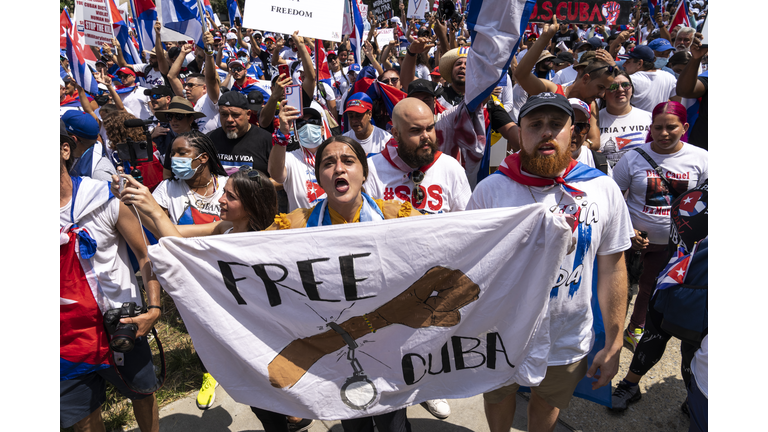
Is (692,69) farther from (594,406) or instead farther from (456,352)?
(456,352)

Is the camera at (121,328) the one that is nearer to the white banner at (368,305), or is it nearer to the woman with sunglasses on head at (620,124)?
the white banner at (368,305)

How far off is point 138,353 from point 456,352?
1.83 meters

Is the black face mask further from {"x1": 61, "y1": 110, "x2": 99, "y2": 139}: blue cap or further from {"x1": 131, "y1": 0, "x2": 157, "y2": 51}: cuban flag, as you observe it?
{"x1": 61, "y1": 110, "x2": 99, "y2": 139}: blue cap

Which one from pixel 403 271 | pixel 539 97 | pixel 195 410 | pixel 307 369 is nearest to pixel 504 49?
pixel 539 97

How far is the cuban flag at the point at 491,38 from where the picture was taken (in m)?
3.00

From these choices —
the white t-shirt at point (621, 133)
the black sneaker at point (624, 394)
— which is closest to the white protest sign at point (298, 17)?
the white t-shirt at point (621, 133)

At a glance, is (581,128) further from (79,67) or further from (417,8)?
(417,8)

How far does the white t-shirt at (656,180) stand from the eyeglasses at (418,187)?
1.94 m

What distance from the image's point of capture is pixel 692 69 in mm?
4496

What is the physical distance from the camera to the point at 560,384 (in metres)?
2.38

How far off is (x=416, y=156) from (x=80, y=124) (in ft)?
9.79

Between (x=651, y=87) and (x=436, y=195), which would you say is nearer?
(x=436, y=195)

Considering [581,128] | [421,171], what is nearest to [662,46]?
[581,128]

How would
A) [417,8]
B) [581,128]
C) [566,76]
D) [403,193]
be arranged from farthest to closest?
1. [417,8]
2. [566,76]
3. [403,193]
4. [581,128]
